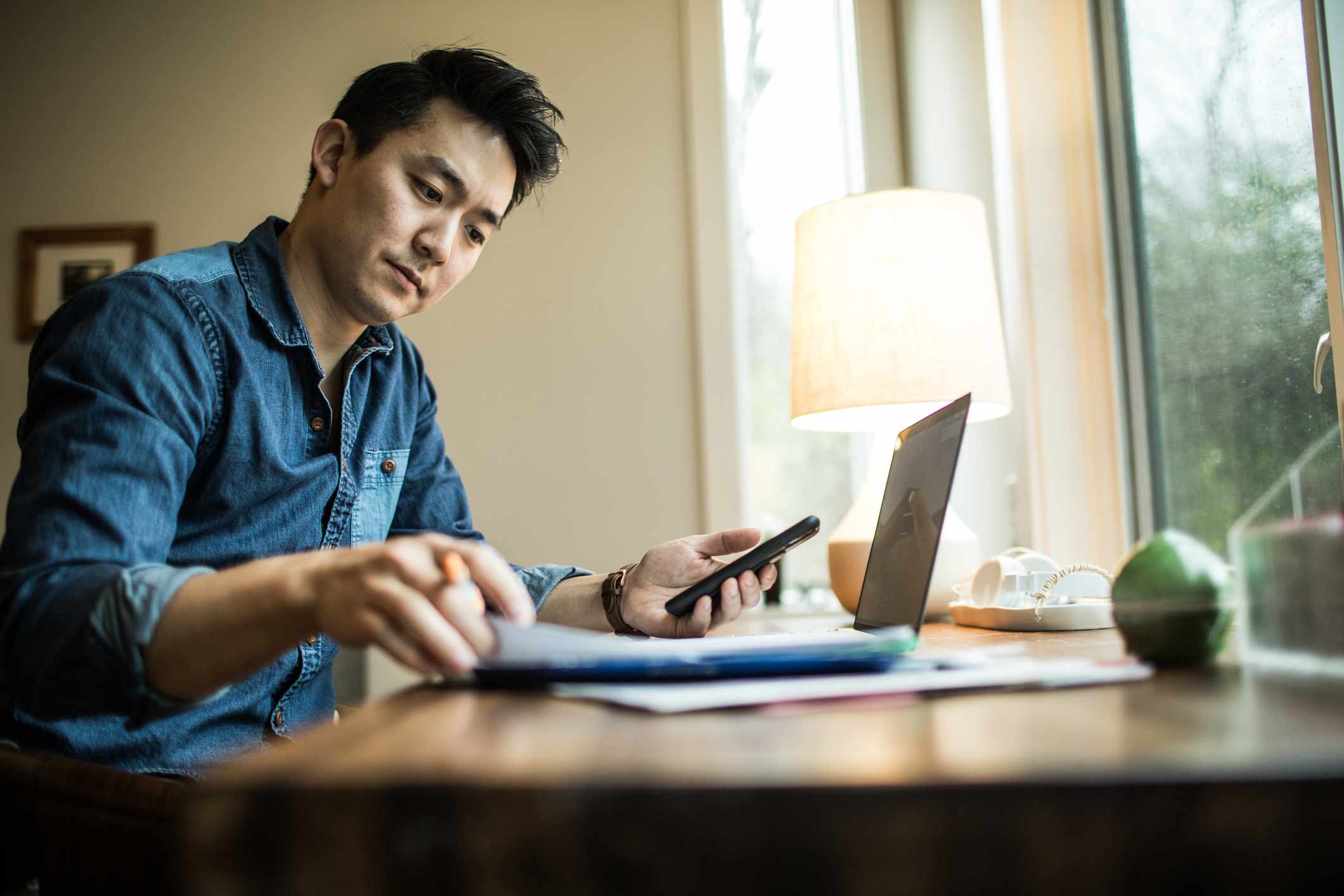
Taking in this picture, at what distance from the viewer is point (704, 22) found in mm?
2410

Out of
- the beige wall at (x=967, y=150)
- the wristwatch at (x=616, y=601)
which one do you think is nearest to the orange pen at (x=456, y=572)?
the wristwatch at (x=616, y=601)

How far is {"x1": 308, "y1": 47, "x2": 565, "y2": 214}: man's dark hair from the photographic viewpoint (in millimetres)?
1268

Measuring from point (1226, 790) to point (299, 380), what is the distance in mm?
1072

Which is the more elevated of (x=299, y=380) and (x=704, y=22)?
(x=704, y=22)

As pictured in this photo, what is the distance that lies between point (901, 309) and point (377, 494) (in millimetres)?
825

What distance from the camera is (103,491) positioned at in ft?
2.35

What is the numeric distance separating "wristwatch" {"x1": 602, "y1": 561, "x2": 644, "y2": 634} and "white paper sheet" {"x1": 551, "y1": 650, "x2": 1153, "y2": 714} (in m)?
0.63

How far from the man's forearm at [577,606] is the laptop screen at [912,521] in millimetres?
339

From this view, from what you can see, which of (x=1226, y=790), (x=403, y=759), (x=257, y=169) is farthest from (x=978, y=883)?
(x=257, y=169)

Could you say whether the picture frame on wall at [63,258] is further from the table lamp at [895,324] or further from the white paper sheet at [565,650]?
the white paper sheet at [565,650]

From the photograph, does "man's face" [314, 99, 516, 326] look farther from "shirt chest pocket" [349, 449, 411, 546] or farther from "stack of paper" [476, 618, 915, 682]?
"stack of paper" [476, 618, 915, 682]

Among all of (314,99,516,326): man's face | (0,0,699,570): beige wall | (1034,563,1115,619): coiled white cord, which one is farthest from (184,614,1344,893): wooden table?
(0,0,699,570): beige wall

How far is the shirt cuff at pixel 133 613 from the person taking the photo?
0.60 m

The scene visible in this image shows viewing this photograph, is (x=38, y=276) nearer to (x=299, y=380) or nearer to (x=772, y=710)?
(x=299, y=380)
